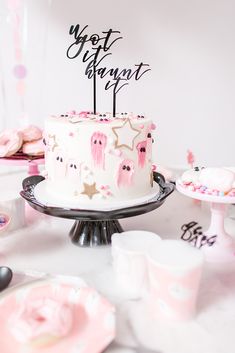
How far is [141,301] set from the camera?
2.72ft

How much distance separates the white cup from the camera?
2.75ft

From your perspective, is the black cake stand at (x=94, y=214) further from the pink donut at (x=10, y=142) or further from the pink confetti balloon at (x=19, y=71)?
the pink confetti balloon at (x=19, y=71)

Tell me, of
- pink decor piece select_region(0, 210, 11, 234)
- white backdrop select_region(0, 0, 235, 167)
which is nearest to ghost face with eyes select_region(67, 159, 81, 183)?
pink decor piece select_region(0, 210, 11, 234)

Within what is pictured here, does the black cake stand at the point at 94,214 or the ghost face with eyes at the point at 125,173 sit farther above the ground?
the ghost face with eyes at the point at 125,173

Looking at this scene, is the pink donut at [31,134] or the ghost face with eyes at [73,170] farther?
the pink donut at [31,134]

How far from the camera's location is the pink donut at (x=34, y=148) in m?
1.37

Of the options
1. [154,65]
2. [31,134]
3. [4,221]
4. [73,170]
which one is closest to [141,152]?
[73,170]

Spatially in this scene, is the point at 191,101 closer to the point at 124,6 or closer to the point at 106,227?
the point at 124,6

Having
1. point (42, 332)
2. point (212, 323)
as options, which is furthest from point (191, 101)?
point (42, 332)

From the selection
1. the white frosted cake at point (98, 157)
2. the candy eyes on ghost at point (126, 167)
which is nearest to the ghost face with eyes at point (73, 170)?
the white frosted cake at point (98, 157)

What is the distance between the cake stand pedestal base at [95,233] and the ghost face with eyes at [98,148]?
7.2 inches

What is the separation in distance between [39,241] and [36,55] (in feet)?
4.09

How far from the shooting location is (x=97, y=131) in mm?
971

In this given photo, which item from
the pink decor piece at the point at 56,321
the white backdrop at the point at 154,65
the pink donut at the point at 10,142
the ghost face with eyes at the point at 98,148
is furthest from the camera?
the white backdrop at the point at 154,65
